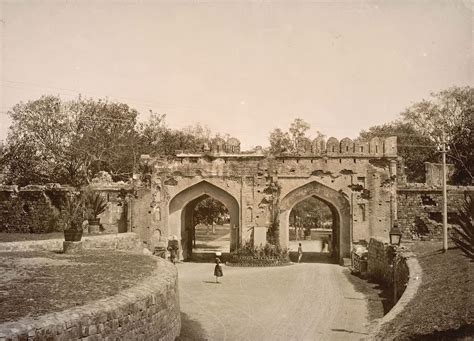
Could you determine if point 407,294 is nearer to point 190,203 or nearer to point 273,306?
point 273,306

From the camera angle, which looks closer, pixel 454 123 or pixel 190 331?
pixel 190 331

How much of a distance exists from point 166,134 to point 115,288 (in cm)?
2774

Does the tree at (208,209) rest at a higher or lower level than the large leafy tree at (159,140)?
lower

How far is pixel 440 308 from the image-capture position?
297 inches

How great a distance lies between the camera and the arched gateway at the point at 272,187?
1850 centimetres

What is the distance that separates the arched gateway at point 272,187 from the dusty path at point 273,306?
2.77 meters

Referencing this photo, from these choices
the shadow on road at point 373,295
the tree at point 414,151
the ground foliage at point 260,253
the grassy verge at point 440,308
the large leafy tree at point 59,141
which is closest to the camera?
the grassy verge at point 440,308

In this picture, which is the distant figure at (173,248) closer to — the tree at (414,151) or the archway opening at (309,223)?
the archway opening at (309,223)

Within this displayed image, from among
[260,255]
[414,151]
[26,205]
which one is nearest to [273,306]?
[260,255]

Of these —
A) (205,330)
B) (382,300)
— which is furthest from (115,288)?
(382,300)

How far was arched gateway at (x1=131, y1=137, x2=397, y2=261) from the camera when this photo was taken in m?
18.5

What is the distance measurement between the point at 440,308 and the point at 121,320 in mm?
4529

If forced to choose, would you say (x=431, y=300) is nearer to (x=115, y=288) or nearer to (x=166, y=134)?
(x=115, y=288)

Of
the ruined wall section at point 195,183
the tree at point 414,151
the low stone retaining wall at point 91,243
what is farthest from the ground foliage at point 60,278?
the tree at point 414,151
